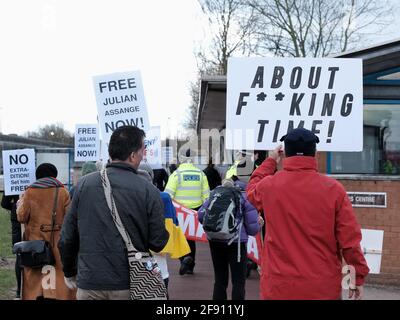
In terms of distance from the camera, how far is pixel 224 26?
121ft

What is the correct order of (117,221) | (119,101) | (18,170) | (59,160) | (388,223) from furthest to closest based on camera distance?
(59,160), (388,223), (18,170), (119,101), (117,221)

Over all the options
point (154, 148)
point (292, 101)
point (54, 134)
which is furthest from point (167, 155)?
point (54, 134)

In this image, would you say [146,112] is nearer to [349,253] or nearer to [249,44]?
[349,253]

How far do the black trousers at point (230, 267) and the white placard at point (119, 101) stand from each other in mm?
2402

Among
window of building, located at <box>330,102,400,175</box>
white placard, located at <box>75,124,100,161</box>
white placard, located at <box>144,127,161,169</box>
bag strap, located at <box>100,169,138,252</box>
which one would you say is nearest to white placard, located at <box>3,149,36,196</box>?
white placard, located at <box>144,127,161,169</box>

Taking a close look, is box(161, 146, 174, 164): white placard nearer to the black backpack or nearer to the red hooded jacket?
the black backpack

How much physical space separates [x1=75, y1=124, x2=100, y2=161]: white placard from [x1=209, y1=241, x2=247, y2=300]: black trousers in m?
10.5

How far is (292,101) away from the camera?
221 inches

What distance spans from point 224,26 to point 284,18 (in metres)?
3.80

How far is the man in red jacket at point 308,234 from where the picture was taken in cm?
404

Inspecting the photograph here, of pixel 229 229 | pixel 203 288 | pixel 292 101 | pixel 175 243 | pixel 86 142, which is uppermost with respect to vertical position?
pixel 292 101

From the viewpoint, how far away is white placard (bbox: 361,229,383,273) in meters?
6.00

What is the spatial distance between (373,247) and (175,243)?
2.06 metres

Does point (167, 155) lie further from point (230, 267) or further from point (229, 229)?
point (229, 229)
